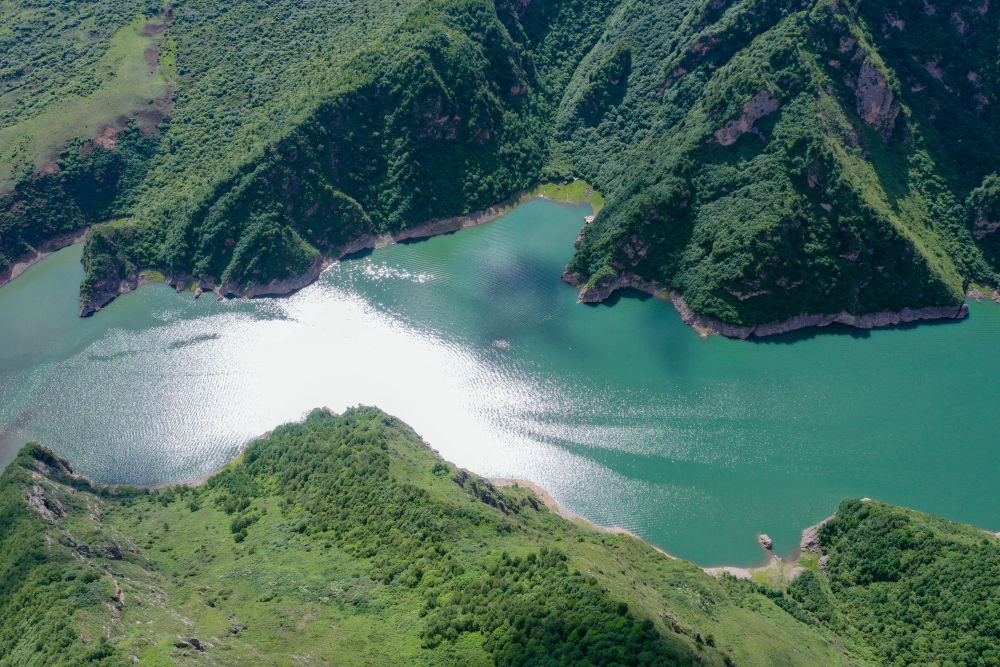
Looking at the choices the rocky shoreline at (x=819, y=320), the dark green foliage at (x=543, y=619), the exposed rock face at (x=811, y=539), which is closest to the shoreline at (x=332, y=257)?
the rocky shoreline at (x=819, y=320)

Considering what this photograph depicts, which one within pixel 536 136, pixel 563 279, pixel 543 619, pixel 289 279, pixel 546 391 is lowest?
pixel 546 391

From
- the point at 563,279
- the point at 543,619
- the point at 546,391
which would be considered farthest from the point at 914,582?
the point at 563,279

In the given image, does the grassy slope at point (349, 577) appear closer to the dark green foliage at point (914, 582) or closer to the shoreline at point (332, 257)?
the dark green foliage at point (914, 582)

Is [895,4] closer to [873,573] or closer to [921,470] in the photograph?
[921,470]

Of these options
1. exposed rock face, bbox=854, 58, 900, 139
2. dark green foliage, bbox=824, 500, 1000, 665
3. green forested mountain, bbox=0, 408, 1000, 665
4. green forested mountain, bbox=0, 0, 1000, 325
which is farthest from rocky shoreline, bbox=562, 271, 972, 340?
green forested mountain, bbox=0, 408, 1000, 665

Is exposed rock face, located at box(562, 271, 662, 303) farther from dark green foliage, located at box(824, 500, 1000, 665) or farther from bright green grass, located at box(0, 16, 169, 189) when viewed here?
bright green grass, located at box(0, 16, 169, 189)

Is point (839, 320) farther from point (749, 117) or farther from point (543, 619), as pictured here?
Answer: point (543, 619)

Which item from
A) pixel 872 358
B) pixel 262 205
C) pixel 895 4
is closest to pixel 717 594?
pixel 872 358
